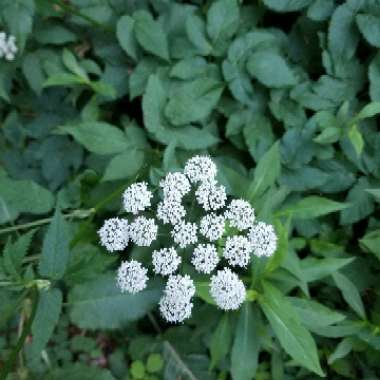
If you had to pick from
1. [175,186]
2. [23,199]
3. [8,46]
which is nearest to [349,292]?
[175,186]

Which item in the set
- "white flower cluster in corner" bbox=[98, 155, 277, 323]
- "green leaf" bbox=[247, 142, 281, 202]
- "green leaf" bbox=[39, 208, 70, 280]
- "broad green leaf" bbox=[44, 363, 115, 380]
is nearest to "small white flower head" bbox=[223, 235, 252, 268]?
"white flower cluster in corner" bbox=[98, 155, 277, 323]

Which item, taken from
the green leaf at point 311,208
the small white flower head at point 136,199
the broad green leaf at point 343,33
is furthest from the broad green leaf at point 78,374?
the broad green leaf at point 343,33

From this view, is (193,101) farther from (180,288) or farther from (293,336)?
(293,336)

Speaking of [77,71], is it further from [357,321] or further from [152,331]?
[357,321]

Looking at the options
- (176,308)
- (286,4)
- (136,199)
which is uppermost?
(286,4)

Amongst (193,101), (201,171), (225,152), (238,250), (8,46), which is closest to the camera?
(238,250)

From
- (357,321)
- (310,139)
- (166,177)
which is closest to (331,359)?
(357,321)

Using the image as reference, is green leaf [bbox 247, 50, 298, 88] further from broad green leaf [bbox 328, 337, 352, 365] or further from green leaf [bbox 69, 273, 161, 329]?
broad green leaf [bbox 328, 337, 352, 365]

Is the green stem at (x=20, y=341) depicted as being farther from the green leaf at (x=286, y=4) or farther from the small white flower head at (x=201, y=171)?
the green leaf at (x=286, y=4)

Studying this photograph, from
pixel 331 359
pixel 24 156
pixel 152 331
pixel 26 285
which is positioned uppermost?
pixel 26 285
